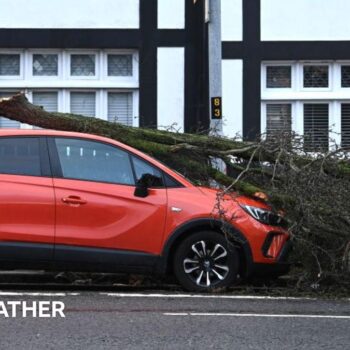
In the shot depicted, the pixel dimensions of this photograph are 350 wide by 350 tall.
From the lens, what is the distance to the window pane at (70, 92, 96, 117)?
13.3 metres

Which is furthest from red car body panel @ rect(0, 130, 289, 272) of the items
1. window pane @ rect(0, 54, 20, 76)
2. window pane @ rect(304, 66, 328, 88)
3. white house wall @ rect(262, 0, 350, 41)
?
window pane @ rect(304, 66, 328, 88)

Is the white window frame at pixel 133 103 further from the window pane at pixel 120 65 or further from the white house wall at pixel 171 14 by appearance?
the white house wall at pixel 171 14

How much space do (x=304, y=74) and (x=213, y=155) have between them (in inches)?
213

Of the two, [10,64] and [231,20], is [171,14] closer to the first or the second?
[231,20]

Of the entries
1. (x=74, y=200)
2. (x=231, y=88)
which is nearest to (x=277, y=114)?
(x=231, y=88)

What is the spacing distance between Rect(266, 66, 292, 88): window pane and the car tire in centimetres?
668

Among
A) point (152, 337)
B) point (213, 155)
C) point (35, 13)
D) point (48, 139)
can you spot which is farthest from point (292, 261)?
point (35, 13)

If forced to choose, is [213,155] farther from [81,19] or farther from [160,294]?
[81,19]

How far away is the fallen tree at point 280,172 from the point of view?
24.8ft

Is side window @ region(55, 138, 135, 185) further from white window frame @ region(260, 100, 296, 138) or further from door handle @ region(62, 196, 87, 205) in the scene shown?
white window frame @ region(260, 100, 296, 138)

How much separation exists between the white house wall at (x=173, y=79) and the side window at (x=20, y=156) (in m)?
5.68

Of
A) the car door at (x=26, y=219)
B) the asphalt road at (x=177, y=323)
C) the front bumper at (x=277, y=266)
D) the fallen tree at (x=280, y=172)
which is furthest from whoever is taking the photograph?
the fallen tree at (x=280, y=172)

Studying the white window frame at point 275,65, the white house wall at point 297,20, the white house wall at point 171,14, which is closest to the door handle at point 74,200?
the white house wall at point 171,14

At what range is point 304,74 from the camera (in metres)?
13.3
